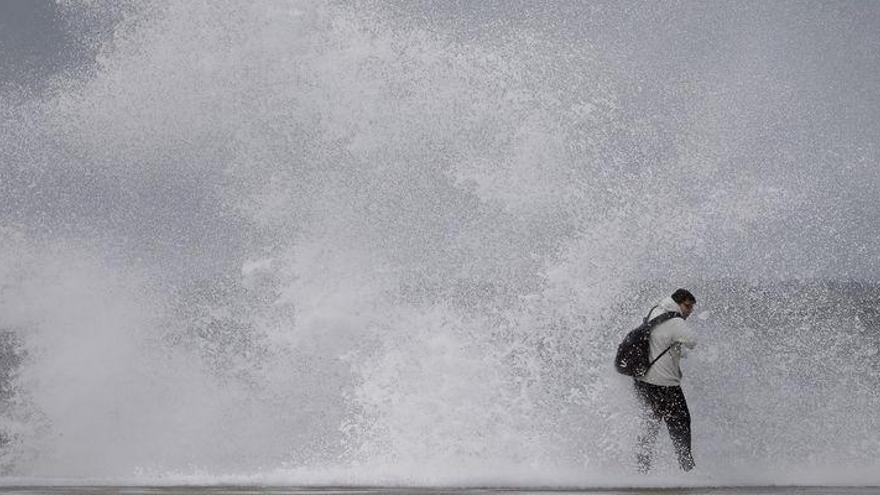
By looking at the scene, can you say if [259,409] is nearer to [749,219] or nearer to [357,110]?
[357,110]

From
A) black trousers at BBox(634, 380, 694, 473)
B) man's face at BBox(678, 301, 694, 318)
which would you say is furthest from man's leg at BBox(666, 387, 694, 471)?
man's face at BBox(678, 301, 694, 318)

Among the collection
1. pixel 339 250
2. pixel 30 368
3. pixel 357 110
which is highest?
pixel 357 110

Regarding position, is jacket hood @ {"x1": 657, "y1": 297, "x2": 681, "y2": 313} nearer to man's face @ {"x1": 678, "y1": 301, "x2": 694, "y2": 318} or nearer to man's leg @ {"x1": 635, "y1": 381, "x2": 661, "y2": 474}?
man's face @ {"x1": 678, "y1": 301, "x2": 694, "y2": 318}

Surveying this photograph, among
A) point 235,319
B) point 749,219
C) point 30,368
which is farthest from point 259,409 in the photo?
point 749,219

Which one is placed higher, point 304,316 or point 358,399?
point 304,316

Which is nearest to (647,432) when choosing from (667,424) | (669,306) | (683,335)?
(667,424)

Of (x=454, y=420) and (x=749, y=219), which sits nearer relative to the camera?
(x=454, y=420)

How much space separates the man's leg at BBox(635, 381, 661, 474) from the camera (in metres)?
9.34

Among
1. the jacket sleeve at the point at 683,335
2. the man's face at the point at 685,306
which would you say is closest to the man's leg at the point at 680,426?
the jacket sleeve at the point at 683,335

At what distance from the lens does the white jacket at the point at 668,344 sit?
9188 millimetres

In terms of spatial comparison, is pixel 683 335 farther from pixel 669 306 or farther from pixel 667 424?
pixel 667 424

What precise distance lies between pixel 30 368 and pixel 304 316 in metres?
4.45

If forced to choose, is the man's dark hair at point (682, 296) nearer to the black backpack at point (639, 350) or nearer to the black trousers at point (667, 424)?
the black backpack at point (639, 350)

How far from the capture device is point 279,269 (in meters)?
13.1
